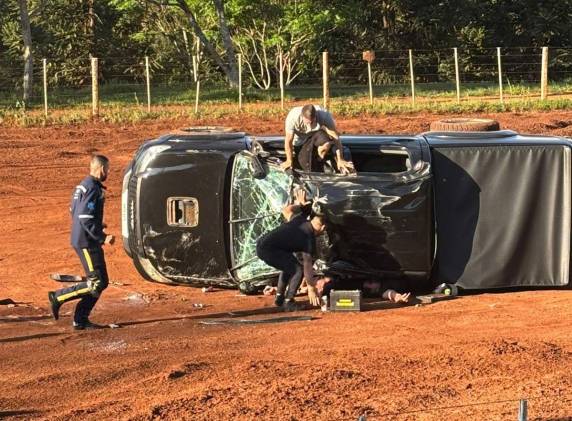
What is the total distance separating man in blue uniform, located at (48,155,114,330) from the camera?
9.02 m

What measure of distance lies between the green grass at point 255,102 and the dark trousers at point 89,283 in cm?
1673

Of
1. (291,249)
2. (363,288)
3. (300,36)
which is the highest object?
(300,36)

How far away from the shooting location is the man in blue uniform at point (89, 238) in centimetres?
902

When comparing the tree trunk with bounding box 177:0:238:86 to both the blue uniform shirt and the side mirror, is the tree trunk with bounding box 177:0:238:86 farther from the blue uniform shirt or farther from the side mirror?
the blue uniform shirt

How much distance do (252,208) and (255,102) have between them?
2113 centimetres

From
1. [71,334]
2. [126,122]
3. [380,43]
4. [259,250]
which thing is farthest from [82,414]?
[380,43]

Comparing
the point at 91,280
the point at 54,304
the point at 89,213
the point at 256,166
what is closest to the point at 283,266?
the point at 256,166

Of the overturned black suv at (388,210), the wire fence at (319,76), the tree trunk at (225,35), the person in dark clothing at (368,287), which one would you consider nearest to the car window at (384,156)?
the overturned black suv at (388,210)

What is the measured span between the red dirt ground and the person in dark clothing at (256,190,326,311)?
277 mm

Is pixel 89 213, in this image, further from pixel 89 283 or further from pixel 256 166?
pixel 256 166

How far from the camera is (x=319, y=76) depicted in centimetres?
3900

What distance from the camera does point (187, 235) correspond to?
34.8ft

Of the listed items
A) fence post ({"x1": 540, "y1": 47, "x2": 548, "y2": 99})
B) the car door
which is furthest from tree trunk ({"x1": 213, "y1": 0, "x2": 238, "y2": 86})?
the car door

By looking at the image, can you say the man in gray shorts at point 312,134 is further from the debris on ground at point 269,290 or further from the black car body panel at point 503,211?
the debris on ground at point 269,290
